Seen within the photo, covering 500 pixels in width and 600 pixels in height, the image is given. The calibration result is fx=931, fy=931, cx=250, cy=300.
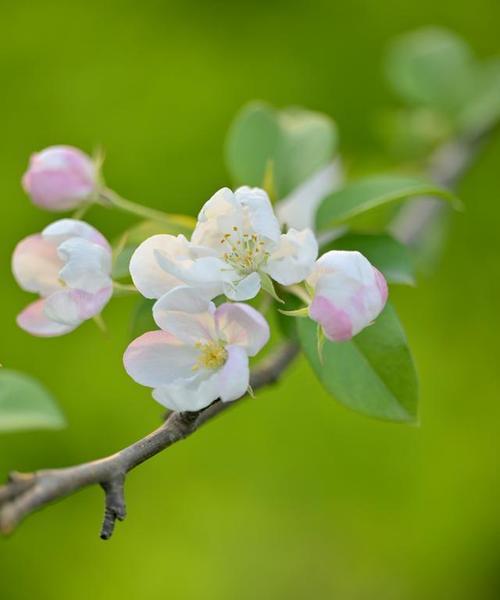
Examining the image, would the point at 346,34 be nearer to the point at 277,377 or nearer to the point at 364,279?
the point at 277,377

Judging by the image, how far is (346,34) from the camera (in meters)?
2.08

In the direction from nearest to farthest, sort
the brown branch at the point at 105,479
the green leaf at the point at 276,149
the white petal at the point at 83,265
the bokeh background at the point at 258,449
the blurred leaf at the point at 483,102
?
the brown branch at the point at 105,479
the white petal at the point at 83,265
the green leaf at the point at 276,149
the blurred leaf at the point at 483,102
the bokeh background at the point at 258,449

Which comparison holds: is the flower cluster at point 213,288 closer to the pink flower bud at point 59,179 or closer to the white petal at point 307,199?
the pink flower bud at point 59,179

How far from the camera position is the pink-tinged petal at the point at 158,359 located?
1.92ft

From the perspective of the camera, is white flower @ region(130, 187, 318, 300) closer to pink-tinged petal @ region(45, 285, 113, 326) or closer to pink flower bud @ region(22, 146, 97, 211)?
pink-tinged petal @ region(45, 285, 113, 326)

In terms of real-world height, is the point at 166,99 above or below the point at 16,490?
below

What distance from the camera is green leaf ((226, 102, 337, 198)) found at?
3.10 ft

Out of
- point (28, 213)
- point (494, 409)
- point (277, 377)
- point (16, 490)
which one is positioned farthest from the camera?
point (28, 213)

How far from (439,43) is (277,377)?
78 cm

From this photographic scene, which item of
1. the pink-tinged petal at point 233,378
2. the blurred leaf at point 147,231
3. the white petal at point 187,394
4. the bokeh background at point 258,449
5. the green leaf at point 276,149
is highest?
the pink-tinged petal at point 233,378

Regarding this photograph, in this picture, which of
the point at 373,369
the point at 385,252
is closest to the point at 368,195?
the point at 385,252

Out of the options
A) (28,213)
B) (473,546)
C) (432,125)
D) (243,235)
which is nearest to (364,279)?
(243,235)

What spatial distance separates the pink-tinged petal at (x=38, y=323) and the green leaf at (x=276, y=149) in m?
0.30

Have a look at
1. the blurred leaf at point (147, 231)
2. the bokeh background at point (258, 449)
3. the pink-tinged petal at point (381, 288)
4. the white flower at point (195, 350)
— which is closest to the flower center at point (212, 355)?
the white flower at point (195, 350)
